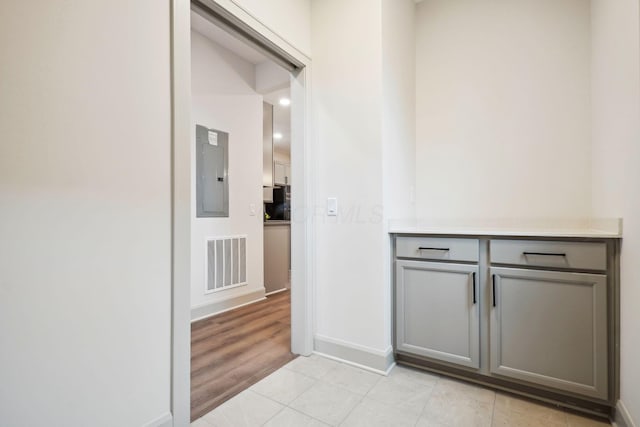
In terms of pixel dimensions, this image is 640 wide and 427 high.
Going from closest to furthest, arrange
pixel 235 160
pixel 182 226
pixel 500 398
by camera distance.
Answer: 1. pixel 182 226
2. pixel 500 398
3. pixel 235 160

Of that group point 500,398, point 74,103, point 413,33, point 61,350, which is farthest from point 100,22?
point 500,398

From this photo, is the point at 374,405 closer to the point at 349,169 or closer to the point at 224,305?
the point at 349,169

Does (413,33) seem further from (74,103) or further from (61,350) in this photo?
(61,350)

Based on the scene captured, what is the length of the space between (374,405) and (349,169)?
1.44 metres

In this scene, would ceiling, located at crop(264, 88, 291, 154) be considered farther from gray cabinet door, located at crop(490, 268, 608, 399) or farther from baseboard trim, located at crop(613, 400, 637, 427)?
baseboard trim, located at crop(613, 400, 637, 427)

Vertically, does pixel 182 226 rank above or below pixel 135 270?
above

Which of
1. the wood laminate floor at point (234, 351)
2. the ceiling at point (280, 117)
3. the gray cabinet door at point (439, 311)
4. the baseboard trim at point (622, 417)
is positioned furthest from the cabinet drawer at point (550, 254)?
the ceiling at point (280, 117)

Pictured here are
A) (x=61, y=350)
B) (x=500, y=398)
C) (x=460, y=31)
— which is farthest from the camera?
(x=460, y=31)

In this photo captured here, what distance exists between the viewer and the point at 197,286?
300 centimetres

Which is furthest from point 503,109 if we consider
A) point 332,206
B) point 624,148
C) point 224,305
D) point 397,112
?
point 224,305

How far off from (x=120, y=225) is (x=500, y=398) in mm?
2112

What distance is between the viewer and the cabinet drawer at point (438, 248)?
1783 mm

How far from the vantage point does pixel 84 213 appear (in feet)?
3.56

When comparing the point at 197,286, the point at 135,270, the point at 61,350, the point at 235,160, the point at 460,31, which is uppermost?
the point at 460,31
